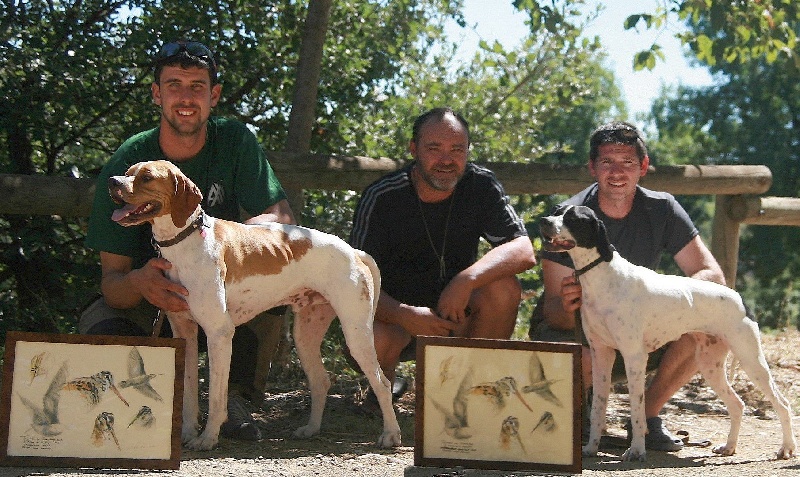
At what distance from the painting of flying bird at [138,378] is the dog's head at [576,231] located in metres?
1.81

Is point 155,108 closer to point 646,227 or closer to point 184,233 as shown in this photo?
point 184,233

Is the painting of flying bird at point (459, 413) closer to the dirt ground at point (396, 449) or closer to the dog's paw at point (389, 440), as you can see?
the dirt ground at point (396, 449)

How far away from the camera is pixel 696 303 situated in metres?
4.54

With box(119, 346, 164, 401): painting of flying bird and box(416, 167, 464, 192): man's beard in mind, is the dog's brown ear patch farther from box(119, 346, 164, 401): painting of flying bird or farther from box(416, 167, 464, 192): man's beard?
box(416, 167, 464, 192): man's beard

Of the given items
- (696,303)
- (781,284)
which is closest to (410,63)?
(696,303)

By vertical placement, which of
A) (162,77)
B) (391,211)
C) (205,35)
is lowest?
(391,211)

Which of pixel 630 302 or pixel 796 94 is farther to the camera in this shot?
pixel 796 94

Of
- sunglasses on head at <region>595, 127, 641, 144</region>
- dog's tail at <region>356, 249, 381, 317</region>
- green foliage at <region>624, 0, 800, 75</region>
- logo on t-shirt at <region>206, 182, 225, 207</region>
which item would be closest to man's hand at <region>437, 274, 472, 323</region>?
dog's tail at <region>356, 249, 381, 317</region>

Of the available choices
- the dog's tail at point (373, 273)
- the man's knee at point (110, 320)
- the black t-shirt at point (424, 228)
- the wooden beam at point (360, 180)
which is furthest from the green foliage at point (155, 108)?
the dog's tail at point (373, 273)

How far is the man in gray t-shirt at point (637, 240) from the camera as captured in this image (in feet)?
16.1

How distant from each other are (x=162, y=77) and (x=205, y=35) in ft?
6.23

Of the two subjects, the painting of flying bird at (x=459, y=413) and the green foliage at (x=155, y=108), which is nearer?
the painting of flying bird at (x=459, y=413)

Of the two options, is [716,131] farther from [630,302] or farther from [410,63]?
[630,302]

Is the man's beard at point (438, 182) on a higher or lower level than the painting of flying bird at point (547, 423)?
higher
